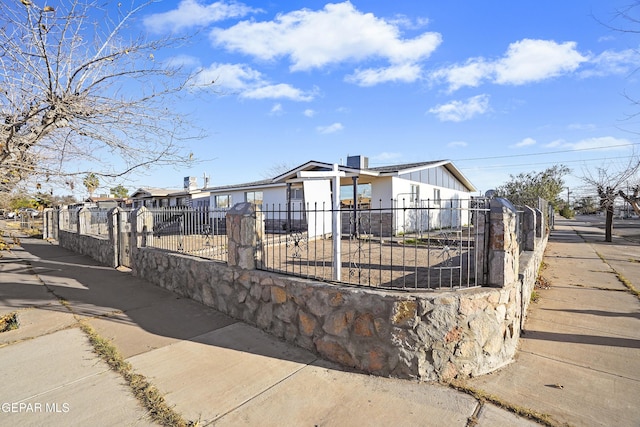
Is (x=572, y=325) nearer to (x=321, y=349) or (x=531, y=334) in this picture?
(x=531, y=334)

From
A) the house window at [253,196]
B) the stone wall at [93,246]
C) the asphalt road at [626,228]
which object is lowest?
the asphalt road at [626,228]

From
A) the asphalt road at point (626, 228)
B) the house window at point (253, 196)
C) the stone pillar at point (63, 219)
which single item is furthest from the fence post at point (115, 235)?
the asphalt road at point (626, 228)

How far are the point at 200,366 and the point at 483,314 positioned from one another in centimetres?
312

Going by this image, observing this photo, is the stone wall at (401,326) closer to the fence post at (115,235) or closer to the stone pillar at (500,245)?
the stone pillar at (500,245)

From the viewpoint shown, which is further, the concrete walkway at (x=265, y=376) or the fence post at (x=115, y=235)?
the fence post at (x=115, y=235)

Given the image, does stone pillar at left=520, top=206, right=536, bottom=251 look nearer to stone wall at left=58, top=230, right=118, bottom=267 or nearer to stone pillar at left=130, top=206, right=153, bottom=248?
stone pillar at left=130, top=206, right=153, bottom=248

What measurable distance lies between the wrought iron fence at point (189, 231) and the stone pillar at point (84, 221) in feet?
22.7

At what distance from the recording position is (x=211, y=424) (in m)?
2.59

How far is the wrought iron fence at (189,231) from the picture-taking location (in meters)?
6.30

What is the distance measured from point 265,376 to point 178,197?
26616 mm

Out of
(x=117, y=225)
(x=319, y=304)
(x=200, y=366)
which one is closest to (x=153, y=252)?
(x=117, y=225)

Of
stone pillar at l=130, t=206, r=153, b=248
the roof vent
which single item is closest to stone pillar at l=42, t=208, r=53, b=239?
stone pillar at l=130, t=206, r=153, b=248

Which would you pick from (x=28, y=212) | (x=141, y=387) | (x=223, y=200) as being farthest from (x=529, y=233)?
(x=28, y=212)

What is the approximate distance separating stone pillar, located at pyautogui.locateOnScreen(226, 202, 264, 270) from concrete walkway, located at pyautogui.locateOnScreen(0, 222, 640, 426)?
0.96 m
